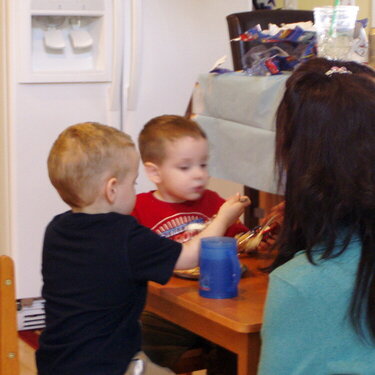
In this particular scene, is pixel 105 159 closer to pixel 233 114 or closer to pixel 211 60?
pixel 233 114

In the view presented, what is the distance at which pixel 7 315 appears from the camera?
1.51 m

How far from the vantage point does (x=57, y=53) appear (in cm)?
337

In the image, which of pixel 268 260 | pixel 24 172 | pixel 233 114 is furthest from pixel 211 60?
pixel 268 260

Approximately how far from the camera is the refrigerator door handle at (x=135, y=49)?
330cm

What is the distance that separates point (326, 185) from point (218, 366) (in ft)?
2.74

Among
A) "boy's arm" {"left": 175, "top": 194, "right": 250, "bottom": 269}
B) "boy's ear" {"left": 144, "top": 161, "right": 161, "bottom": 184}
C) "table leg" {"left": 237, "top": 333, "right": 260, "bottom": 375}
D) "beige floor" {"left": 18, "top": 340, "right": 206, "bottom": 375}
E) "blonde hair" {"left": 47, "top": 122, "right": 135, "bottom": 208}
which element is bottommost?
"beige floor" {"left": 18, "top": 340, "right": 206, "bottom": 375}

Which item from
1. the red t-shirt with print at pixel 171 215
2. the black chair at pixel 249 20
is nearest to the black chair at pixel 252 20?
the black chair at pixel 249 20

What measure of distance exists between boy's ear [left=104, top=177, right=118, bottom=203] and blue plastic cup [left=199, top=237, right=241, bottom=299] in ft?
0.70

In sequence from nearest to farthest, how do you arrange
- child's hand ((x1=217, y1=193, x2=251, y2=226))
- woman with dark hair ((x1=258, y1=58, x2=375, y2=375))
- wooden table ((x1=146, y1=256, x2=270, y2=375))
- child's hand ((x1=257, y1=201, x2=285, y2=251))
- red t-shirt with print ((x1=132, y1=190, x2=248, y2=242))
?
woman with dark hair ((x1=258, y1=58, x2=375, y2=375)) → wooden table ((x1=146, y1=256, x2=270, y2=375)) → child's hand ((x1=217, y1=193, x2=251, y2=226)) → child's hand ((x1=257, y1=201, x2=285, y2=251)) → red t-shirt with print ((x1=132, y1=190, x2=248, y2=242))

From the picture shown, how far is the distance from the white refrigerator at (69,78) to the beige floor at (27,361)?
254 millimetres

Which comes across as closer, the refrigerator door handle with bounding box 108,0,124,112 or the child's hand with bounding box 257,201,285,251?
the child's hand with bounding box 257,201,285,251

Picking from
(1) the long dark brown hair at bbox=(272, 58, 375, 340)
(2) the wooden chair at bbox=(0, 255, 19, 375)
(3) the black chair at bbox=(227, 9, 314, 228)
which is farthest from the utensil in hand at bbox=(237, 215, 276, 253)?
(3) the black chair at bbox=(227, 9, 314, 228)

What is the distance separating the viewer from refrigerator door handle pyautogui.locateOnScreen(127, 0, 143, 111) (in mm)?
3299

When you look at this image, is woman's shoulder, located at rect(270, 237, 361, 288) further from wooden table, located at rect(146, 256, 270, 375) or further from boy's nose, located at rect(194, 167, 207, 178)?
boy's nose, located at rect(194, 167, 207, 178)
